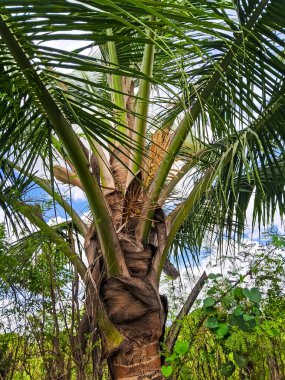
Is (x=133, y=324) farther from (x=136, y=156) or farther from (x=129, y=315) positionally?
(x=136, y=156)

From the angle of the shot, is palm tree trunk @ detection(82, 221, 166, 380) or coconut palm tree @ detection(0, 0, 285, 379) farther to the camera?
palm tree trunk @ detection(82, 221, 166, 380)

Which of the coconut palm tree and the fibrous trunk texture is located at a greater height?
the coconut palm tree

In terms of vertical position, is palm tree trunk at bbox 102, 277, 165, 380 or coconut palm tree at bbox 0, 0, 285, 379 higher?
coconut palm tree at bbox 0, 0, 285, 379

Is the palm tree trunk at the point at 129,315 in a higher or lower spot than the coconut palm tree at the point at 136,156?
lower

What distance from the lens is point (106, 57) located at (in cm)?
343

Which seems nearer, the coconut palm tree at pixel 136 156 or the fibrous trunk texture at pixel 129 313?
the coconut palm tree at pixel 136 156

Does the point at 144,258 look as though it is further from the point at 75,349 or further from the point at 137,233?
the point at 75,349

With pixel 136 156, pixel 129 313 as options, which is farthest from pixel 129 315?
A: pixel 136 156

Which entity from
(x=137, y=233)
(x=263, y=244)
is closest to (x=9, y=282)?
(x=137, y=233)

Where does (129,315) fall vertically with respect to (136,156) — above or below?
below

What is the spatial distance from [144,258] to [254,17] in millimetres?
1370

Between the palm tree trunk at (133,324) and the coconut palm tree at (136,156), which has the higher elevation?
the coconut palm tree at (136,156)

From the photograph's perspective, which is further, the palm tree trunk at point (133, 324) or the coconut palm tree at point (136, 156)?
the palm tree trunk at point (133, 324)

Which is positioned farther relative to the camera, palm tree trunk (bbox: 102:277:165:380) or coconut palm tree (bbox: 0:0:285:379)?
palm tree trunk (bbox: 102:277:165:380)
